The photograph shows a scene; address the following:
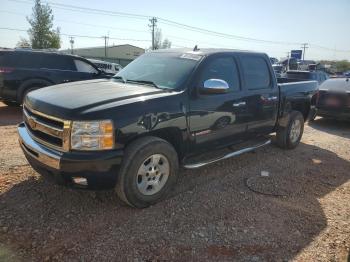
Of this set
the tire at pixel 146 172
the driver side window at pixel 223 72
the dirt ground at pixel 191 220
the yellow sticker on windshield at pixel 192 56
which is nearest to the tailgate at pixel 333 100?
the dirt ground at pixel 191 220

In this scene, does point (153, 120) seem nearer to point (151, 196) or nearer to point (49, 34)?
point (151, 196)

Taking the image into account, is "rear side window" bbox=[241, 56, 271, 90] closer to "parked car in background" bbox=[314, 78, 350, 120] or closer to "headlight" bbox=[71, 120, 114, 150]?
"headlight" bbox=[71, 120, 114, 150]

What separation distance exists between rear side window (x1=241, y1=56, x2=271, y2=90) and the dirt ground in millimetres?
1381

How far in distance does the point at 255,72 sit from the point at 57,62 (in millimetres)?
6542

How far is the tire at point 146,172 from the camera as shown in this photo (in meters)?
3.51

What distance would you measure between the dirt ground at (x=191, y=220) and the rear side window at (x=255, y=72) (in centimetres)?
138

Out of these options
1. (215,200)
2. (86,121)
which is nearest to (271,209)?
(215,200)

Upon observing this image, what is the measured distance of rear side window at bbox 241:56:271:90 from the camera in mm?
5132

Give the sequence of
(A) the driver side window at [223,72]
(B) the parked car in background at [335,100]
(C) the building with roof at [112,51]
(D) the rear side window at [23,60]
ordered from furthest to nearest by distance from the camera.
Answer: (C) the building with roof at [112,51]
(B) the parked car in background at [335,100]
(D) the rear side window at [23,60]
(A) the driver side window at [223,72]

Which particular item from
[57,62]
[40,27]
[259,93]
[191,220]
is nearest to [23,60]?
[57,62]

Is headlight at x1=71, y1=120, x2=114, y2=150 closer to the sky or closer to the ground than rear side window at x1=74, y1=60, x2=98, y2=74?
closer to the ground

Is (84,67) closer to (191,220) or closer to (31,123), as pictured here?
(31,123)

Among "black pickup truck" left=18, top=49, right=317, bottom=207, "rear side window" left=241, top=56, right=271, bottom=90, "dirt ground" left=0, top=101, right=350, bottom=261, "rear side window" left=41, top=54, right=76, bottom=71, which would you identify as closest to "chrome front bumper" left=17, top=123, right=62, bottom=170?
"black pickup truck" left=18, top=49, right=317, bottom=207

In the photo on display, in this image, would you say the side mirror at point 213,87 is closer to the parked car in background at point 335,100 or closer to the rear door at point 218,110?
the rear door at point 218,110
